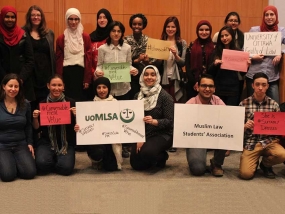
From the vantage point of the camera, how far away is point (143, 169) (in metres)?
4.69

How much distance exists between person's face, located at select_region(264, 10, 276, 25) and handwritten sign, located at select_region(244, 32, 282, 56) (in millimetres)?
172

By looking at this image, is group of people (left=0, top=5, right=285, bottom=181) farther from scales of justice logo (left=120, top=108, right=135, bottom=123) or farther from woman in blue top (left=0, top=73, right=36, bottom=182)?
scales of justice logo (left=120, top=108, right=135, bottom=123)

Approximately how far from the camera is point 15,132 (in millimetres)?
4426

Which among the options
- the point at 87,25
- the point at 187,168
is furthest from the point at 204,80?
the point at 87,25

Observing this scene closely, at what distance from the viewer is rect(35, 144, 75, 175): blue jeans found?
4422 mm

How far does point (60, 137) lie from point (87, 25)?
2685mm

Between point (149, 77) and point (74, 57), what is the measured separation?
45.2 inches

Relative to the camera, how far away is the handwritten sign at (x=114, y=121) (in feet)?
14.9

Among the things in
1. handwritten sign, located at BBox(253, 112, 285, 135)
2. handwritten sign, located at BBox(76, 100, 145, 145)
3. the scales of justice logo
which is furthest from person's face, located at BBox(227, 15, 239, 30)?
the scales of justice logo

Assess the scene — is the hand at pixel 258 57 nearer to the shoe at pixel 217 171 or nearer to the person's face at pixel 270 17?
the person's face at pixel 270 17

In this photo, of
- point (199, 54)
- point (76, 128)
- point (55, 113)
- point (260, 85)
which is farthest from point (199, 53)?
point (55, 113)

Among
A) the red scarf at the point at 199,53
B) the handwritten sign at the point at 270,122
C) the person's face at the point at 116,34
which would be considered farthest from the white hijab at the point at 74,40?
the handwritten sign at the point at 270,122

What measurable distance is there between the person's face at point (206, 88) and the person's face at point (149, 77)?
1.74 feet

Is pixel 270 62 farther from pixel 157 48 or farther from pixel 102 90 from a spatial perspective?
pixel 102 90
